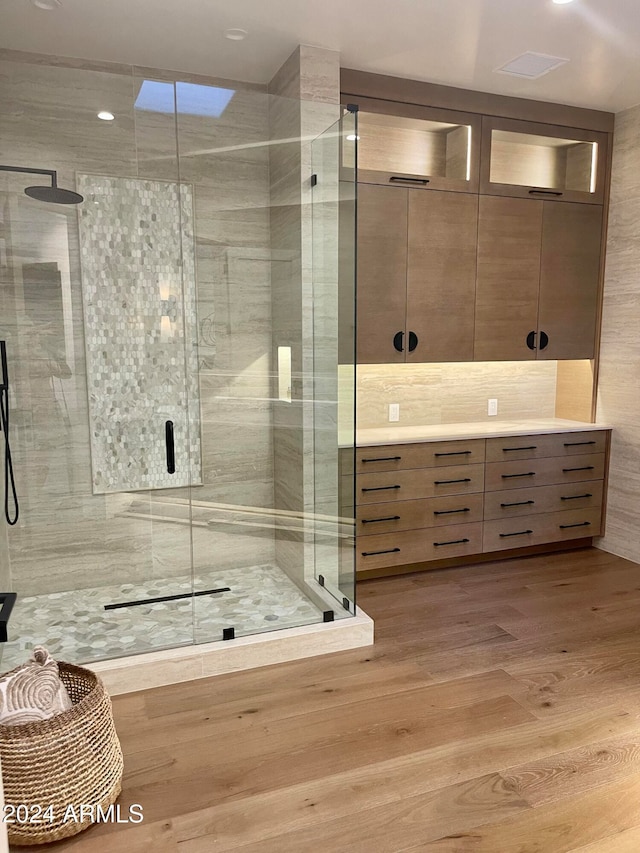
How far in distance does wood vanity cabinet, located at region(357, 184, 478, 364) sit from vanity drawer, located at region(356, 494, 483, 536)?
84 cm

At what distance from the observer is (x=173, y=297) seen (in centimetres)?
266

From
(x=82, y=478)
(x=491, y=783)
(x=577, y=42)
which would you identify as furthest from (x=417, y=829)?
(x=577, y=42)

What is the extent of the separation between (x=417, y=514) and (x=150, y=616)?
5.43 ft

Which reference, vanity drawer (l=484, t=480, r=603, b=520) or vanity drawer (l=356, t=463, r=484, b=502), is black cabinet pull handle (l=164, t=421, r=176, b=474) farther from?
vanity drawer (l=484, t=480, r=603, b=520)

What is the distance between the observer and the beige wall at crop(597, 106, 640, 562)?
13.1ft

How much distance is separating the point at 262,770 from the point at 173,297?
5.95 feet

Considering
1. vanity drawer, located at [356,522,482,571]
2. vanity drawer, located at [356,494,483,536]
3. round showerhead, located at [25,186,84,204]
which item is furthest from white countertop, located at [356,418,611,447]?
round showerhead, located at [25,186,84,204]

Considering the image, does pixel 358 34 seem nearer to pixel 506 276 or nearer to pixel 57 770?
pixel 506 276

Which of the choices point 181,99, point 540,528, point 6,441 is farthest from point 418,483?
point 181,99

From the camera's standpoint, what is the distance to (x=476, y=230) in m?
3.85

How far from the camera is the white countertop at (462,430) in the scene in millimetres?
3682

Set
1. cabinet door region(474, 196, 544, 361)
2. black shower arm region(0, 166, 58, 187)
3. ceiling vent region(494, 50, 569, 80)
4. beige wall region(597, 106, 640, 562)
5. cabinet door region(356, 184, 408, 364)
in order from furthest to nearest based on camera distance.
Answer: beige wall region(597, 106, 640, 562)
cabinet door region(474, 196, 544, 361)
cabinet door region(356, 184, 408, 364)
ceiling vent region(494, 50, 569, 80)
black shower arm region(0, 166, 58, 187)

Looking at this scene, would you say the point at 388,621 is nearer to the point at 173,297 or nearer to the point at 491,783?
the point at 491,783

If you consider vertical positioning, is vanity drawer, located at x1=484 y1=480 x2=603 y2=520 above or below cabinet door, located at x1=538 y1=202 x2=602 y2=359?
below
